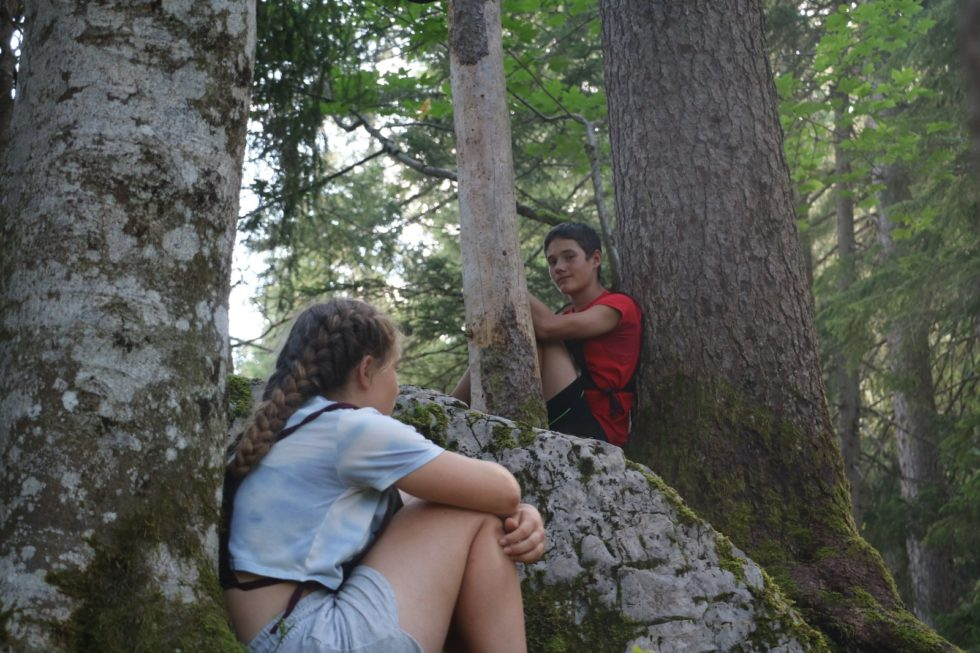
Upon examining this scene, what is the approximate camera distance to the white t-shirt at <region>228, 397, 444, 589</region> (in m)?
2.90

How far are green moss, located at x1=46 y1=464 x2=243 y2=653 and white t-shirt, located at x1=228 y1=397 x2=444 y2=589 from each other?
20 cm

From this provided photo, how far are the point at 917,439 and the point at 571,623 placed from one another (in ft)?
33.4

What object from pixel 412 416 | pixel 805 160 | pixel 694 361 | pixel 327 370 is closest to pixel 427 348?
pixel 805 160

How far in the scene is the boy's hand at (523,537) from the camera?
3.04m

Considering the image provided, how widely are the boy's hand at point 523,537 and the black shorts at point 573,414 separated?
2.19 metres

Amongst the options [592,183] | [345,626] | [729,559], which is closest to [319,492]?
[345,626]

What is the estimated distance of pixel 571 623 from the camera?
3.70 m

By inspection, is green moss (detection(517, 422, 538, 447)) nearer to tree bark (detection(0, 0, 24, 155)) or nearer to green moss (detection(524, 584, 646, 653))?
green moss (detection(524, 584, 646, 653))

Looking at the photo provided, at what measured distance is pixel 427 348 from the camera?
41.3 feet

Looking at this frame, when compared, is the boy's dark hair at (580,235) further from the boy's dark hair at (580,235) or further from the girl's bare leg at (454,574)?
the girl's bare leg at (454,574)

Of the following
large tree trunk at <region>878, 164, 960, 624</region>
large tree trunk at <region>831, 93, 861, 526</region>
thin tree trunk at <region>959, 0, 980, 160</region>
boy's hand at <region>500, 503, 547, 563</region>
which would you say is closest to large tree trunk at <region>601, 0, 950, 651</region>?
boy's hand at <region>500, 503, 547, 563</region>

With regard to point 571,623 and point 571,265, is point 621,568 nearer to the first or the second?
point 571,623

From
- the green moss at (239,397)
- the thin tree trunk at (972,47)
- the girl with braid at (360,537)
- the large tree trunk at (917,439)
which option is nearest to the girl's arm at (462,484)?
the girl with braid at (360,537)

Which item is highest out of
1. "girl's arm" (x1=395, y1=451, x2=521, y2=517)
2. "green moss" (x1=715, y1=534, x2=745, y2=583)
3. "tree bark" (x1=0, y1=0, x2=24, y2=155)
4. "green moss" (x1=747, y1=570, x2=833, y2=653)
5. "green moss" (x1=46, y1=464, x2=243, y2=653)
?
"tree bark" (x1=0, y1=0, x2=24, y2=155)
